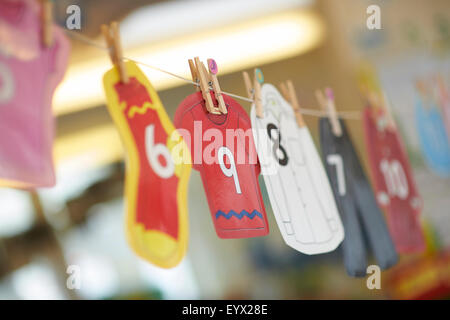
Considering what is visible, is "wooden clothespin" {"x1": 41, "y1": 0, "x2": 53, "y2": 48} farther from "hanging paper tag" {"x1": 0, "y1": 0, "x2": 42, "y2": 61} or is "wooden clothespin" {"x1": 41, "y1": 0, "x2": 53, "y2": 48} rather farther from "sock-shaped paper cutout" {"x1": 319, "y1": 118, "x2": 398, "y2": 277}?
"sock-shaped paper cutout" {"x1": 319, "y1": 118, "x2": 398, "y2": 277}

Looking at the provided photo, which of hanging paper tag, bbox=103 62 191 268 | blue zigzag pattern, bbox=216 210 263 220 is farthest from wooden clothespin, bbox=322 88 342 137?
hanging paper tag, bbox=103 62 191 268

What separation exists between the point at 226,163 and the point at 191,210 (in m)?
0.57

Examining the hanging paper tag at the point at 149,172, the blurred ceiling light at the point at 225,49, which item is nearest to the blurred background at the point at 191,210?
the blurred ceiling light at the point at 225,49

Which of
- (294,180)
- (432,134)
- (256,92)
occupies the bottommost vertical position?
(294,180)

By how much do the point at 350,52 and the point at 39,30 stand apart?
4.71 feet

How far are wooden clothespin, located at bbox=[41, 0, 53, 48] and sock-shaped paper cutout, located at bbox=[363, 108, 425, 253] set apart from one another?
0.87 metres

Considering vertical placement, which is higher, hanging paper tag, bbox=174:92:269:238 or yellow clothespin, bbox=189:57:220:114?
yellow clothespin, bbox=189:57:220:114

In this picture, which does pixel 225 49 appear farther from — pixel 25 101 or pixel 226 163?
pixel 25 101

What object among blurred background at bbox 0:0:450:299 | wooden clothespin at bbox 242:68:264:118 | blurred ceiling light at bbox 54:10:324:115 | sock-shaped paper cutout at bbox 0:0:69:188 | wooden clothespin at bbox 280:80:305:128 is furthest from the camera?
blurred background at bbox 0:0:450:299

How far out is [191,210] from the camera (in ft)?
4.98

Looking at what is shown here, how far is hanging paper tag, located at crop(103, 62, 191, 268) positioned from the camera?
0.78 meters

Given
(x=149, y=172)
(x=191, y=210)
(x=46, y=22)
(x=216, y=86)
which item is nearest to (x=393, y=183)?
(x=191, y=210)

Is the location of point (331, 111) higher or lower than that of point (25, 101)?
higher
